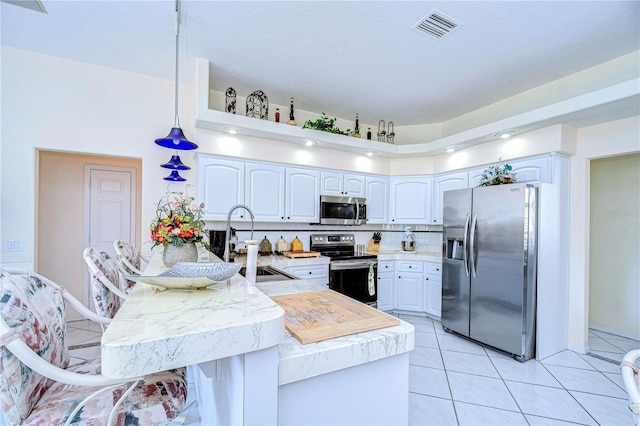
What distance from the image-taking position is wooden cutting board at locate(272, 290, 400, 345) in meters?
1.04

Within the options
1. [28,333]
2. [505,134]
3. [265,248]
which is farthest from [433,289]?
[28,333]

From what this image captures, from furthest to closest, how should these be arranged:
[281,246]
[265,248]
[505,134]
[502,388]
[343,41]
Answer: [281,246] < [265,248] < [505,134] < [343,41] < [502,388]

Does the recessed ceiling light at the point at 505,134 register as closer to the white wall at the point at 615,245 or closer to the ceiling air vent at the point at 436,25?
the white wall at the point at 615,245

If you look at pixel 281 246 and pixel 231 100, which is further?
pixel 281 246

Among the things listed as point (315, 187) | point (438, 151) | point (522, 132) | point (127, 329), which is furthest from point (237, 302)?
point (438, 151)

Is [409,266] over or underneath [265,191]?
underneath

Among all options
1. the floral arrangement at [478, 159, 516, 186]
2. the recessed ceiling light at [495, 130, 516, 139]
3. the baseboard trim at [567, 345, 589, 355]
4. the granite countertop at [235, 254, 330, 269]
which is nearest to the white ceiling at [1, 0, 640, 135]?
the recessed ceiling light at [495, 130, 516, 139]

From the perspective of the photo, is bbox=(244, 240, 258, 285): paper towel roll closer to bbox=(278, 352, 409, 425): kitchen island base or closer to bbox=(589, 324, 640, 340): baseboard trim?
bbox=(278, 352, 409, 425): kitchen island base

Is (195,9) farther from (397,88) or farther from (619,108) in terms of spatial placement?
(619,108)

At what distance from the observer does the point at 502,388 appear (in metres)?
2.41

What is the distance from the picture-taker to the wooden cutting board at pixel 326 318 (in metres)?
1.04

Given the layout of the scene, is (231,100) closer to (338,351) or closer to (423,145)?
(423,145)

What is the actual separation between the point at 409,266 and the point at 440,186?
1284 millimetres

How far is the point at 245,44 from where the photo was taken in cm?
262
